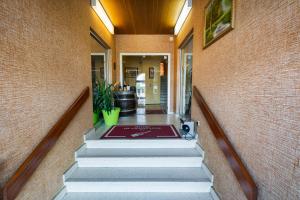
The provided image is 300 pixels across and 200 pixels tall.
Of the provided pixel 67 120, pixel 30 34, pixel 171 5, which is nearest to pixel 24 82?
pixel 30 34

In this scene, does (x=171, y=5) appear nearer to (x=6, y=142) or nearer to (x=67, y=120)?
(x=67, y=120)

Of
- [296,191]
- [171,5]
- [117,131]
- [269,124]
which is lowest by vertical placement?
[117,131]

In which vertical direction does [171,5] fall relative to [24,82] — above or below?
above

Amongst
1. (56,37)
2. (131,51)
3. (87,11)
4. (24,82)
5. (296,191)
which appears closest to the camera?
(296,191)

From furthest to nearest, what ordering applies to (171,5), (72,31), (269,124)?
(171,5) → (72,31) → (269,124)

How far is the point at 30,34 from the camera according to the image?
130 cm

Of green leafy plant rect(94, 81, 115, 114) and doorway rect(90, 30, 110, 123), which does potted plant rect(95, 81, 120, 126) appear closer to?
green leafy plant rect(94, 81, 115, 114)

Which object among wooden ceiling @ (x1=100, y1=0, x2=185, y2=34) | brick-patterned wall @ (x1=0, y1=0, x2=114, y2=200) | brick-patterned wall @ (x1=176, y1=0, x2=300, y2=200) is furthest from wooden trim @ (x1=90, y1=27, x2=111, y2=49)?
brick-patterned wall @ (x1=176, y1=0, x2=300, y2=200)

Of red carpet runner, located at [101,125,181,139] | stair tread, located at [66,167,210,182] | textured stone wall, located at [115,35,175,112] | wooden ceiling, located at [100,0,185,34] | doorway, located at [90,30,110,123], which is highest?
wooden ceiling, located at [100,0,185,34]

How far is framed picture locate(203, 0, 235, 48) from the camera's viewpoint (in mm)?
1401

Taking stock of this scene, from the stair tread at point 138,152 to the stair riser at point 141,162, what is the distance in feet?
0.20

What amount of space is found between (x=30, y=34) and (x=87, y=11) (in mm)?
1510

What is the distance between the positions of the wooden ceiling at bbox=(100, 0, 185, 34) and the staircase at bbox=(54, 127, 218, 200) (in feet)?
8.18

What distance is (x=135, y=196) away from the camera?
1.74 meters
